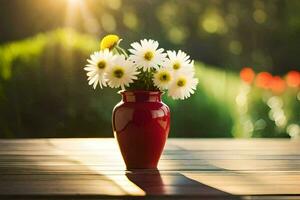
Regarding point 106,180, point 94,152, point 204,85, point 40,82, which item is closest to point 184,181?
point 106,180

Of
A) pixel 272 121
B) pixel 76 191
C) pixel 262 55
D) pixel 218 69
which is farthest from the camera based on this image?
pixel 262 55

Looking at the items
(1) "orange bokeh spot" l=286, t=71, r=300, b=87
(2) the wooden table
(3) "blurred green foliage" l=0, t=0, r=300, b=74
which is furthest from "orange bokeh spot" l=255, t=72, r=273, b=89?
(2) the wooden table

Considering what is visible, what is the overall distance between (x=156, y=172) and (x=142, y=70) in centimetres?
40

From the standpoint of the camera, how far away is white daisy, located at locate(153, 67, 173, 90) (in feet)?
8.72

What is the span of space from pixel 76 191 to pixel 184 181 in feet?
1.38

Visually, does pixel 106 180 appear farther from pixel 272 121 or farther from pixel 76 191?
pixel 272 121

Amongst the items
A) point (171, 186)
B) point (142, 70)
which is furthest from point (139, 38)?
point (171, 186)

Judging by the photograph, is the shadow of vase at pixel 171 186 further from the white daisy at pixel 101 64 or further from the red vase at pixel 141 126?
the white daisy at pixel 101 64

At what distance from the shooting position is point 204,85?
530cm

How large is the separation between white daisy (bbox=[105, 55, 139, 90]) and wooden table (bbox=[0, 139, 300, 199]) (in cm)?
34

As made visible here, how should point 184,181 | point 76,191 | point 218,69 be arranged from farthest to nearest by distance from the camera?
point 218,69
point 184,181
point 76,191

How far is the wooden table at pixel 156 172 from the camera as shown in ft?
7.16

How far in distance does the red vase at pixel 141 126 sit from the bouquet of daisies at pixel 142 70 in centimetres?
5

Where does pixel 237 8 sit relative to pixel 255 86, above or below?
above
